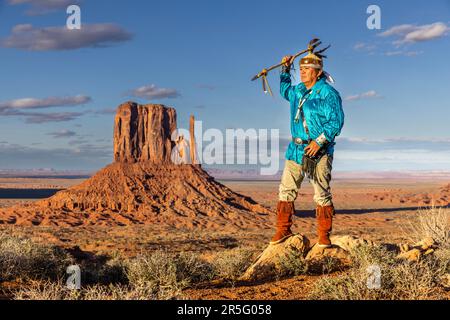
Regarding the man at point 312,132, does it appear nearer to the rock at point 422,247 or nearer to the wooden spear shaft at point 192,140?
the rock at point 422,247

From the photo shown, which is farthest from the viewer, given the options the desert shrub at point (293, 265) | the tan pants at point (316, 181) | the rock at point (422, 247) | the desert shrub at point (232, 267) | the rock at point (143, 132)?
the rock at point (143, 132)

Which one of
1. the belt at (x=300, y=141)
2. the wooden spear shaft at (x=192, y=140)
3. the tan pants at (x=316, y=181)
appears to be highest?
the wooden spear shaft at (x=192, y=140)

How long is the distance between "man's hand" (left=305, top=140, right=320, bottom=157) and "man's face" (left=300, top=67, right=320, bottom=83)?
3.31ft

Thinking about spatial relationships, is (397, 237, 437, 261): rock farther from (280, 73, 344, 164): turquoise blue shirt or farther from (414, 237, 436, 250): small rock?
(280, 73, 344, 164): turquoise blue shirt

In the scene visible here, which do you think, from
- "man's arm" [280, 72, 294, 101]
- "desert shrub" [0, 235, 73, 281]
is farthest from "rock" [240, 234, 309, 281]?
"desert shrub" [0, 235, 73, 281]

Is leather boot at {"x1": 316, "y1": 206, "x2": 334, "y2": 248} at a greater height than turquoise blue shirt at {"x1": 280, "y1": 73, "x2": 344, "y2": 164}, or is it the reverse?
turquoise blue shirt at {"x1": 280, "y1": 73, "x2": 344, "y2": 164}

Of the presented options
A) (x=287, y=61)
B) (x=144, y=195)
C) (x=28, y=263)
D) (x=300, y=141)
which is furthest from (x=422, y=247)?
(x=144, y=195)

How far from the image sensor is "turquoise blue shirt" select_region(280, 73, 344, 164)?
691 centimetres

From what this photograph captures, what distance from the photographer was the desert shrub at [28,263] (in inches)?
311

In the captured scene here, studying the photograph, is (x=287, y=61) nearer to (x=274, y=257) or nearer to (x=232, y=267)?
(x=274, y=257)

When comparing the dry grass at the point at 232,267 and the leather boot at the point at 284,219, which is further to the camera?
the dry grass at the point at 232,267

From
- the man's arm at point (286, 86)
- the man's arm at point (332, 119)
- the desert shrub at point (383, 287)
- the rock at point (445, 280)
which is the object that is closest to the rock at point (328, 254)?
the rock at point (445, 280)
